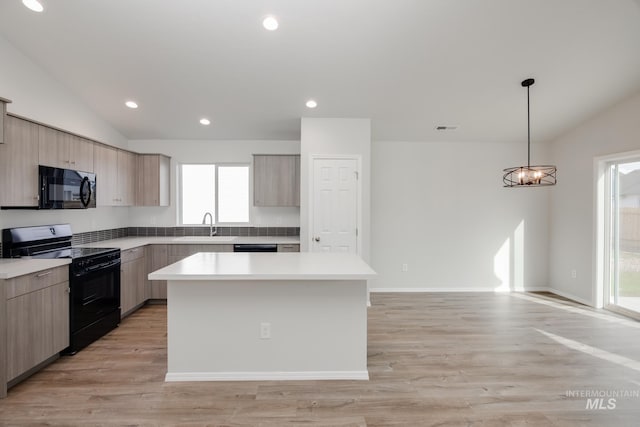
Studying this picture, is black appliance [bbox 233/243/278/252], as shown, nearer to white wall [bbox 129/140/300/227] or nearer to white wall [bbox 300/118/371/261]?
white wall [bbox 300/118/371/261]

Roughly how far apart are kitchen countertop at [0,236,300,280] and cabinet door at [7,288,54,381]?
0.66ft

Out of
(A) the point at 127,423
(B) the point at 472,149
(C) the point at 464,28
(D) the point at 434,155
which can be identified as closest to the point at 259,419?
(A) the point at 127,423

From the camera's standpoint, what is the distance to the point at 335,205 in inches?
181

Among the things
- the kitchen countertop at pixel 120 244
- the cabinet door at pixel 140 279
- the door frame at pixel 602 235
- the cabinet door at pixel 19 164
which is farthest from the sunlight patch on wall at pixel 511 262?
the cabinet door at pixel 19 164

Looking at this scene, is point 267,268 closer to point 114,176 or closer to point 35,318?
point 35,318

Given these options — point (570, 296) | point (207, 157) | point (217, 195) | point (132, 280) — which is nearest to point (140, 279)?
point (132, 280)

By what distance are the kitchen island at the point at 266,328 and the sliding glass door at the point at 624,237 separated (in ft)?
13.3

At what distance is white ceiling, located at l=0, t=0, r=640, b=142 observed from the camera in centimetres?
286

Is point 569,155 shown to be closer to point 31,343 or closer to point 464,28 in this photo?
point 464,28

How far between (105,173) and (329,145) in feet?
9.64

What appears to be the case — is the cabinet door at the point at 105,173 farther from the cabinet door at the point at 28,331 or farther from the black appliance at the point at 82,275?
the cabinet door at the point at 28,331

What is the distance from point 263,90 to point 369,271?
2.64m

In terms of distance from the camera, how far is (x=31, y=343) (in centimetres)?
257

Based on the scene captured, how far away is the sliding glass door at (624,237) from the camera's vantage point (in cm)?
421
